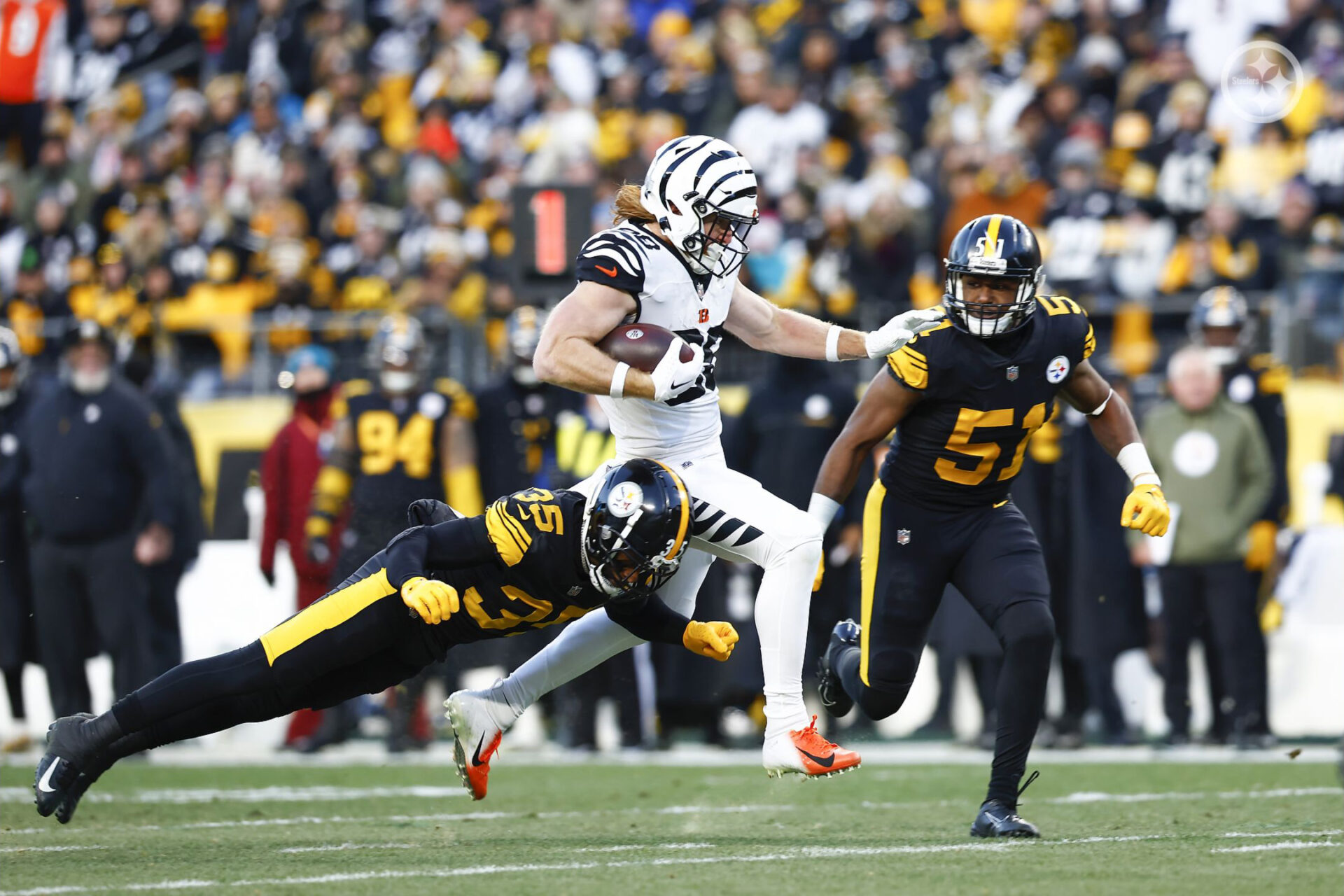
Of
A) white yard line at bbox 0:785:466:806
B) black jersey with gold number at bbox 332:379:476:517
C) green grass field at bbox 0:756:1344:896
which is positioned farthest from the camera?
black jersey with gold number at bbox 332:379:476:517

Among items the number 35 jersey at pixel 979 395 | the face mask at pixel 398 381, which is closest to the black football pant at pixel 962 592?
the number 35 jersey at pixel 979 395

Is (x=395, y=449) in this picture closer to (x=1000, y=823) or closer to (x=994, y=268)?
(x=994, y=268)

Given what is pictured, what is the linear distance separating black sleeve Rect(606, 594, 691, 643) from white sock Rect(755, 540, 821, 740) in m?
0.25

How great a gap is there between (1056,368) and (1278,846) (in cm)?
159

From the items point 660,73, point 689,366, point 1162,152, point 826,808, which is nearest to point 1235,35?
point 1162,152

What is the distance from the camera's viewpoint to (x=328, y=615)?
18.9 ft

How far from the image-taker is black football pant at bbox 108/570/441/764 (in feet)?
18.8

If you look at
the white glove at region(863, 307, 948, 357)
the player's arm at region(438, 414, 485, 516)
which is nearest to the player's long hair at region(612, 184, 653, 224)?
the white glove at region(863, 307, 948, 357)

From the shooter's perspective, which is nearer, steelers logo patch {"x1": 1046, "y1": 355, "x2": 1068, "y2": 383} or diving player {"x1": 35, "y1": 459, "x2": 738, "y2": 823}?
diving player {"x1": 35, "y1": 459, "x2": 738, "y2": 823}

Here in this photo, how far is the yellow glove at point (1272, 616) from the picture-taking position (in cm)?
1019

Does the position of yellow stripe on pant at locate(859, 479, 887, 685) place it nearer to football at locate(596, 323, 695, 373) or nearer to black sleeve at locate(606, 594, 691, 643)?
black sleeve at locate(606, 594, 691, 643)

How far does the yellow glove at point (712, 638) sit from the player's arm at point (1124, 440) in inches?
50.0

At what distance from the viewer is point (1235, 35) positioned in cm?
1371

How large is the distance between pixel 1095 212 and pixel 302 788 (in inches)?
250
